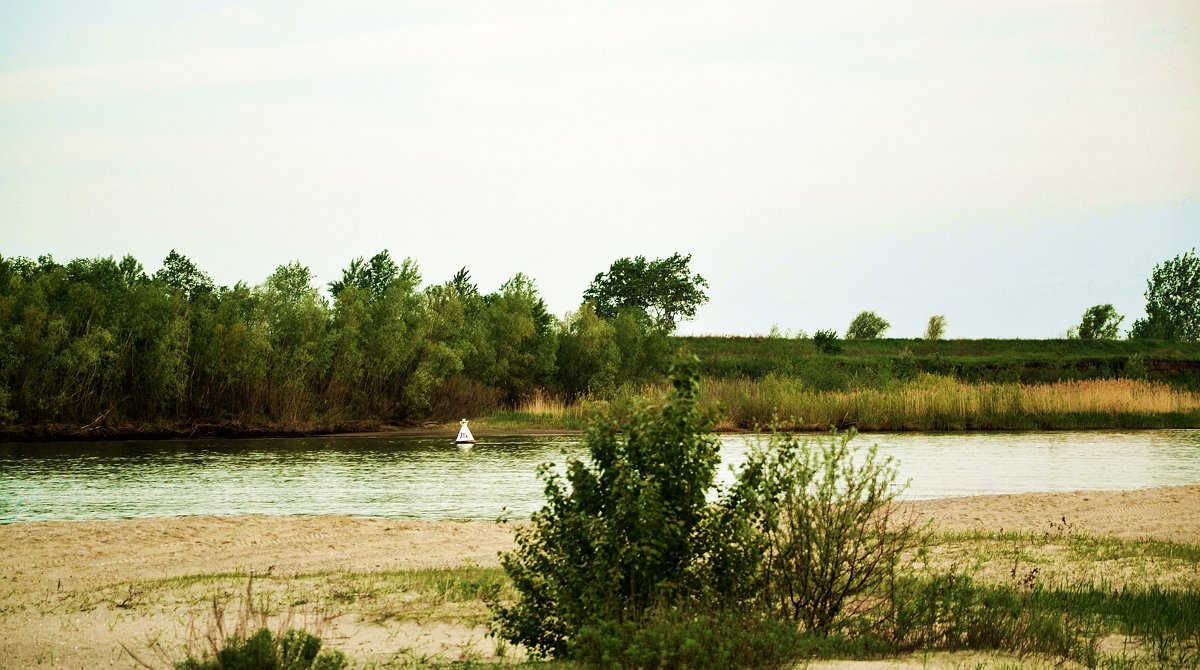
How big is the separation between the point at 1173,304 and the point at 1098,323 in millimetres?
11873

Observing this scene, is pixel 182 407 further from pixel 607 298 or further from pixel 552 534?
pixel 607 298

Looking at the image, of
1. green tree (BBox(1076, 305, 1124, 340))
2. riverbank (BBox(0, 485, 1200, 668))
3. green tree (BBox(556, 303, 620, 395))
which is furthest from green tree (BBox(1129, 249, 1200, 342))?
riverbank (BBox(0, 485, 1200, 668))

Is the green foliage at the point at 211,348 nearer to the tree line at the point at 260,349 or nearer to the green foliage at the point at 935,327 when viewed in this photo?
the tree line at the point at 260,349

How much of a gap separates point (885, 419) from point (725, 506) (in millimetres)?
38082

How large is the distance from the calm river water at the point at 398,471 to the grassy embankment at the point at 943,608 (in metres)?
5.72

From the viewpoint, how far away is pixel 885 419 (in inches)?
1747

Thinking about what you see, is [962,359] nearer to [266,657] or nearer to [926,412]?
[926,412]

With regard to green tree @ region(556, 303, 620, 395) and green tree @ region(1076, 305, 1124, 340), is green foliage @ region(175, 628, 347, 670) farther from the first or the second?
green tree @ region(1076, 305, 1124, 340)

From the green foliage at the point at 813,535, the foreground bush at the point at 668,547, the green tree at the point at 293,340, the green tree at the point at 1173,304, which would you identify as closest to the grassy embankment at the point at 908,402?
the green tree at the point at 293,340

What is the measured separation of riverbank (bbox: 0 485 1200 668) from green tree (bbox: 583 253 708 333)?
81.0 metres

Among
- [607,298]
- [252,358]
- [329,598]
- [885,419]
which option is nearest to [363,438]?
[252,358]

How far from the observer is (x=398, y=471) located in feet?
96.3

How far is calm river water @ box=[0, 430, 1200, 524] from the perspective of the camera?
2141cm

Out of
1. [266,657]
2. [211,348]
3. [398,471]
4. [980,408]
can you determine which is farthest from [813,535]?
[211,348]
